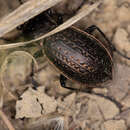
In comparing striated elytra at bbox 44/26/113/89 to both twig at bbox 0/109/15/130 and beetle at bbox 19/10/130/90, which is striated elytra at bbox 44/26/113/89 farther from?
twig at bbox 0/109/15/130

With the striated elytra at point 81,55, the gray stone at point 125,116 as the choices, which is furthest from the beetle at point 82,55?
the gray stone at point 125,116

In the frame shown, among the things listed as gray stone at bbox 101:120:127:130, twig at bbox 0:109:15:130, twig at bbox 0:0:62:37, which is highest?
twig at bbox 0:0:62:37

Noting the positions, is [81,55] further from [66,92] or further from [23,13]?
[23,13]

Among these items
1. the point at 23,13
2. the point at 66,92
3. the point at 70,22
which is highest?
the point at 23,13

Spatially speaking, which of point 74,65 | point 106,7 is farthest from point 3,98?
point 106,7

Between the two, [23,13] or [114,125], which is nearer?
[23,13]

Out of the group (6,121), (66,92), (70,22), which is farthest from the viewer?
(66,92)

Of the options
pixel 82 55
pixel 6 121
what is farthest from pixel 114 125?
pixel 6 121

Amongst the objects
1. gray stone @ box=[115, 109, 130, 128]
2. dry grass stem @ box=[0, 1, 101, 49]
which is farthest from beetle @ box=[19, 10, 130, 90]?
gray stone @ box=[115, 109, 130, 128]
